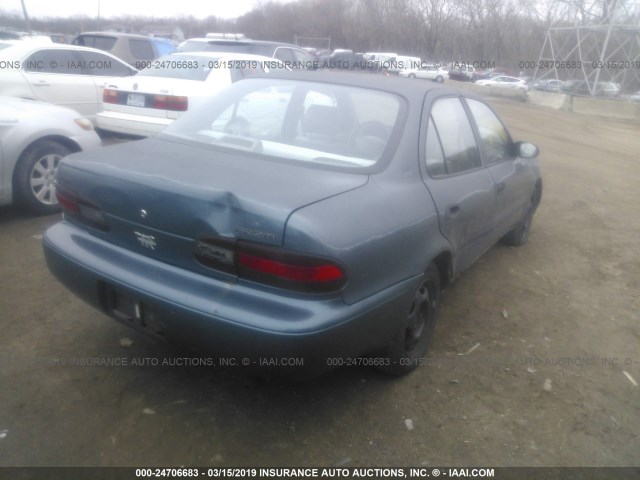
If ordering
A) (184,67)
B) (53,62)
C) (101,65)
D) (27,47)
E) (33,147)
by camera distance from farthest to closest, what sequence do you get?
(101,65) < (53,62) < (184,67) < (27,47) < (33,147)

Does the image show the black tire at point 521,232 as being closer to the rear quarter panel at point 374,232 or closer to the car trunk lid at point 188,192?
the rear quarter panel at point 374,232

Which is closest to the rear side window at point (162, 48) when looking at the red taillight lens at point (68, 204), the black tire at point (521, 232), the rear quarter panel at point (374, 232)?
Answer: the black tire at point (521, 232)

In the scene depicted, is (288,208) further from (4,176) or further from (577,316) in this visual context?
(4,176)

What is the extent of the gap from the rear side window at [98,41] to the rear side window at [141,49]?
18.1 inches

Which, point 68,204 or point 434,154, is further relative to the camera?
point 434,154

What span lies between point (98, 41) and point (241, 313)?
1344cm

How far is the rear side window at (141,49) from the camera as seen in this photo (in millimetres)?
13234

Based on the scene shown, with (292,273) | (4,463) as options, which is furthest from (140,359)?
(292,273)

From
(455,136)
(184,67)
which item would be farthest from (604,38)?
(455,136)

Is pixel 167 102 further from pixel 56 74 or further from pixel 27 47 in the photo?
→ pixel 27 47

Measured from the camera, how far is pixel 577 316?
4.18 m

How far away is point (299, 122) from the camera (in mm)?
3314

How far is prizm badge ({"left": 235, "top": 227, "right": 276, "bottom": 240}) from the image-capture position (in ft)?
7.39

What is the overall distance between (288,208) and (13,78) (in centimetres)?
686
